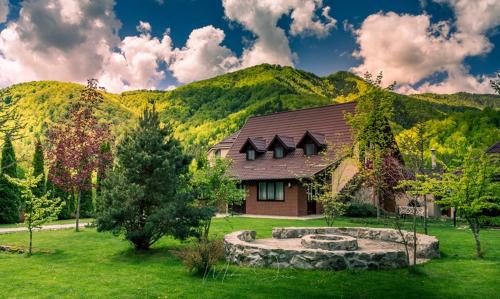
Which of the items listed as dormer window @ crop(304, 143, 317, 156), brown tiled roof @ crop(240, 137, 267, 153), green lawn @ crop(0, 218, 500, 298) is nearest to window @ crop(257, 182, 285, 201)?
dormer window @ crop(304, 143, 317, 156)

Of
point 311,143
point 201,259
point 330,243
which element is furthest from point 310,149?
point 201,259

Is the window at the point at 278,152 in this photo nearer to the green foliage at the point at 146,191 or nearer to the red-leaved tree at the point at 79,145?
the red-leaved tree at the point at 79,145

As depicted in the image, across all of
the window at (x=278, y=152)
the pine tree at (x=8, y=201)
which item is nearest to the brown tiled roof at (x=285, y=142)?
the window at (x=278, y=152)

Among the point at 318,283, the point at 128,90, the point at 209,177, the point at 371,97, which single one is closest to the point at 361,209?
the point at 371,97

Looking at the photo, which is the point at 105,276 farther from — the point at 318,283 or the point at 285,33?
the point at 285,33

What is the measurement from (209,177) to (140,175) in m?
3.38

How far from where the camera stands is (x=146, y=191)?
13875 mm

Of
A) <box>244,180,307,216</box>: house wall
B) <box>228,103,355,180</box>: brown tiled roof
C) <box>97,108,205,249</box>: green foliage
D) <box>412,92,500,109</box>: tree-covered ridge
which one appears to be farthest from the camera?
<box>412,92,500,109</box>: tree-covered ridge

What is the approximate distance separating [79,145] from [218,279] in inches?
588

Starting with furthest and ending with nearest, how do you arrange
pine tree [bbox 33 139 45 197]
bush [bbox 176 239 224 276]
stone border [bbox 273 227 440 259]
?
pine tree [bbox 33 139 45 197] → stone border [bbox 273 227 440 259] → bush [bbox 176 239 224 276]

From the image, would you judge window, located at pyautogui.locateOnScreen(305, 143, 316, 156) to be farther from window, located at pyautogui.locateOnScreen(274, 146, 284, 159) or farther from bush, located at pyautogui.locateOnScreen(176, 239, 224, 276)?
bush, located at pyautogui.locateOnScreen(176, 239, 224, 276)

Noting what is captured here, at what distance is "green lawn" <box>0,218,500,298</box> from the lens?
9180 millimetres

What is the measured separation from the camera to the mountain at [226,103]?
6322 cm

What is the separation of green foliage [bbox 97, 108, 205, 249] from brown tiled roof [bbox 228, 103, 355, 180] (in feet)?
44.4
